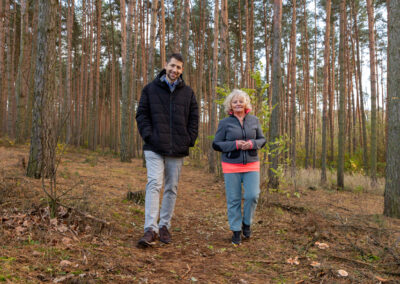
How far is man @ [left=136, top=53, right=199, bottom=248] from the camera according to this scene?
3299mm

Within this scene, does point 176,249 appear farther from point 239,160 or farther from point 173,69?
point 173,69

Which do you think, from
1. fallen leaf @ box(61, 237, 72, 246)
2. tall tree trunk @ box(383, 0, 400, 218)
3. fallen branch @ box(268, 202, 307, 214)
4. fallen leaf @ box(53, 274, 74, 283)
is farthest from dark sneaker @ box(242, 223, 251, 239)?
tall tree trunk @ box(383, 0, 400, 218)

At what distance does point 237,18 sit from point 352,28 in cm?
688

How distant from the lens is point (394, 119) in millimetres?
5133

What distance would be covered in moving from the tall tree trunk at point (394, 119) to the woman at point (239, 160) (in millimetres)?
3212

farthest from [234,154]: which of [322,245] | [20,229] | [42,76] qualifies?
Result: [42,76]

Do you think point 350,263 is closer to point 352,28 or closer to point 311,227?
point 311,227

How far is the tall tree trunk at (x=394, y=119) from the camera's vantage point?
16.7 feet

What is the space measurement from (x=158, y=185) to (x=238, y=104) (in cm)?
144

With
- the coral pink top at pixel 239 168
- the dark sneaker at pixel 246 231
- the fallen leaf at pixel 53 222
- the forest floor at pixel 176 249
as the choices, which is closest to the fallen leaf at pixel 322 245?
the forest floor at pixel 176 249

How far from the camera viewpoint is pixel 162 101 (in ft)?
11.2

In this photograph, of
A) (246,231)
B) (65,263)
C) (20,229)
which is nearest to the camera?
(65,263)

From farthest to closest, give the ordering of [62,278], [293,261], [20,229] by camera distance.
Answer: [293,261] < [20,229] < [62,278]

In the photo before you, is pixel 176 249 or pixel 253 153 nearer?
pixel 176 249
